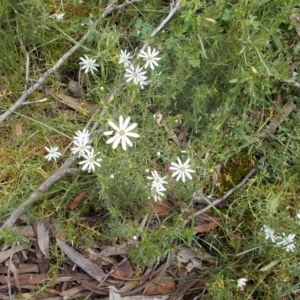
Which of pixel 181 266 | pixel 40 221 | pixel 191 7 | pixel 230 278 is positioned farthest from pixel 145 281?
pixel 191 7

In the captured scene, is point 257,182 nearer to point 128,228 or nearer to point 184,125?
point 184,125

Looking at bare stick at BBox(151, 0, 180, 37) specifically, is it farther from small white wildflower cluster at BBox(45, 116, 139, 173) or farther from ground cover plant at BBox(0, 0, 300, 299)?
small white wildflower cluster at BBox(45, 116, 139, 173)

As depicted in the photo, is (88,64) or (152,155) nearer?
(152,155)

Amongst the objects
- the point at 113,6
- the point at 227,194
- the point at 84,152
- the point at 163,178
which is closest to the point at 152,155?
the point at 163,178

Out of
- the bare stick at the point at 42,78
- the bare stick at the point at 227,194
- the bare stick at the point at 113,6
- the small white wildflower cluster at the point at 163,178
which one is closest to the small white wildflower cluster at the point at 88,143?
the small white wildflower cluster at the point at 163,178

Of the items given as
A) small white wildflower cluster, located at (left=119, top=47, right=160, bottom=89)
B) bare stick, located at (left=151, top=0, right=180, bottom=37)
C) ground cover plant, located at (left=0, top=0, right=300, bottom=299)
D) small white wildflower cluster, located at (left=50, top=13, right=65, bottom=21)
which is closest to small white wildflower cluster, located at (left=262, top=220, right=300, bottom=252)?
ground cover plant, located at (left=0, top=0, right=300, bottom=299)

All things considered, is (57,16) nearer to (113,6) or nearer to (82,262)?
(113,6)

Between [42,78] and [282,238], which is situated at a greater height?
[42,78]

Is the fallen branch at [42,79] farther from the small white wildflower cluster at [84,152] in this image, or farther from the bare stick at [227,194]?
the bare stick at [227,194]
